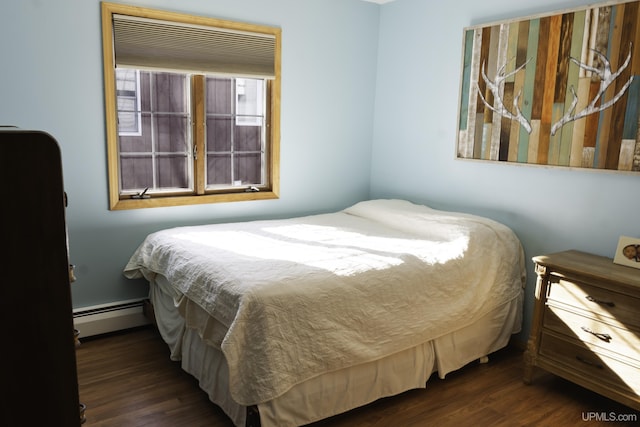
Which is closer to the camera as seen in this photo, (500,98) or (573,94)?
(573,94)

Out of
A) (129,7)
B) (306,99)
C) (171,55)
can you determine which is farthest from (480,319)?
(129,7)

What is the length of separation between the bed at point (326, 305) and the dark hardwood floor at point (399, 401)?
90 mm

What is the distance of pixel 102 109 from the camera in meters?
3.01

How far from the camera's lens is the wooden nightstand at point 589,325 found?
2303mm

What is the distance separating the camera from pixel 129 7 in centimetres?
297

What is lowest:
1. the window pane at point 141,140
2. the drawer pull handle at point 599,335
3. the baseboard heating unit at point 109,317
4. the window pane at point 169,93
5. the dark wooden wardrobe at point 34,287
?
the baseboard heating unit at point 109,317

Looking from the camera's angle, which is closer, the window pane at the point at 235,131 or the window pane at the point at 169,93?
the window pane at the point at 169,93

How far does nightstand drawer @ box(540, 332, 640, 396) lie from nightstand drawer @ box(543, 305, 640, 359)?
0.05 metres

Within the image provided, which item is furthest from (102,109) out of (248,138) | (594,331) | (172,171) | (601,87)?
(594,331)

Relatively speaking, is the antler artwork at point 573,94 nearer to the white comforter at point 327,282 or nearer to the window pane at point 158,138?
the white comforter at point 327,282

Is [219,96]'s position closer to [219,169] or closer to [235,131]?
[235,131]

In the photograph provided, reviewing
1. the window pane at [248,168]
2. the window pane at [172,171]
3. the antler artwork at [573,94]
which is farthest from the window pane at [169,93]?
the antler artwork at [573,94]

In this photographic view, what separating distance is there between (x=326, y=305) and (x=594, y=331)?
4.37ft

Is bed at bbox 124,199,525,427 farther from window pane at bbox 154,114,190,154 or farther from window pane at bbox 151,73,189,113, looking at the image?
window pane at bbox 151,73,189,113
